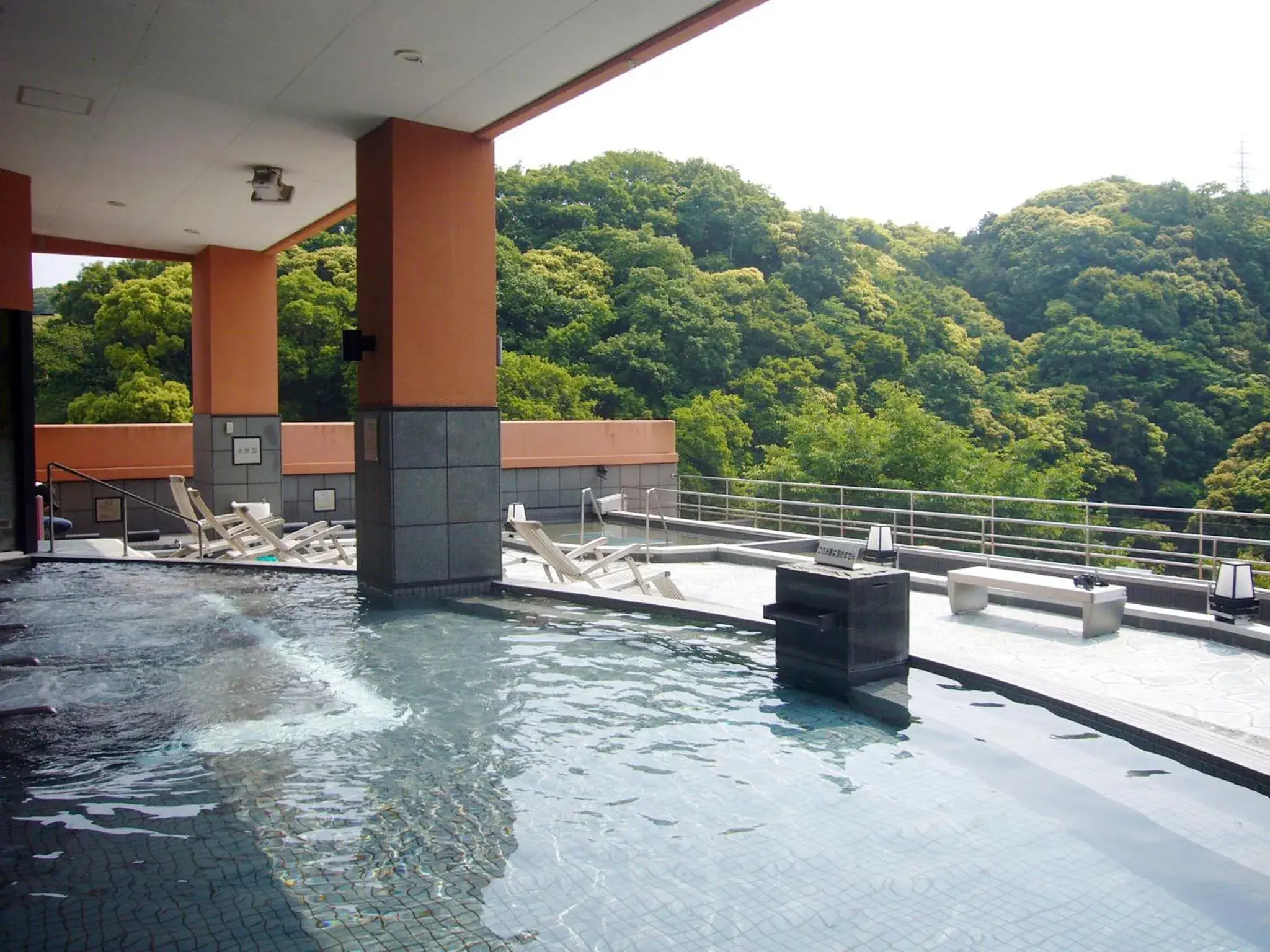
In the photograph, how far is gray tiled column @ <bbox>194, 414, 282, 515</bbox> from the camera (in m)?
11.7

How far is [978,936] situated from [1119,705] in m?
1.89

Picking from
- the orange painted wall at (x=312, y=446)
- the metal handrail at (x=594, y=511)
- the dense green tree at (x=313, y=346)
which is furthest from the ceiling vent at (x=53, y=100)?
the dense green tree at (x=313, y=346)

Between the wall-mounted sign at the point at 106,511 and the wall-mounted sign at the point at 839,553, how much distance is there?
32.8 feet

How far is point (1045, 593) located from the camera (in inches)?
282

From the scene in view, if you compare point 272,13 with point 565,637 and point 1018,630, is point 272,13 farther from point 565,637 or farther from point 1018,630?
point 1018,630

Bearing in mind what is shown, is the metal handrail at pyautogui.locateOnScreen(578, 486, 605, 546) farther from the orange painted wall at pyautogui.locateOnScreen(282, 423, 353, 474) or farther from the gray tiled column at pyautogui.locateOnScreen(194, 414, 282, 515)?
the gray tiled column at pyautogui.locateOnScreen(194, 414, 282, 515)

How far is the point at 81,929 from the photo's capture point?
227 cm

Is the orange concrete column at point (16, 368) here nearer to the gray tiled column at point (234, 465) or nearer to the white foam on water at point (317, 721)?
the gray tiled column at point (234, 465)

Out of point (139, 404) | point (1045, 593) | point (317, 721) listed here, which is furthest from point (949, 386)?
point (317, 721)

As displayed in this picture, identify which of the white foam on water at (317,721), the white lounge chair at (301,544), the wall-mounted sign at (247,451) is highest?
the wall-mounted sign at (247,451)

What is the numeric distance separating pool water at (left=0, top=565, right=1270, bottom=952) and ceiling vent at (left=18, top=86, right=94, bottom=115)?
137 inches

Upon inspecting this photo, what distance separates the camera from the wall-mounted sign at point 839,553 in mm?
4438

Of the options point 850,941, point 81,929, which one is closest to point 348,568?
Result: point 81,929

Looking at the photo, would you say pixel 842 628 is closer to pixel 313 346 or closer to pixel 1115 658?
pixel 1115 658
